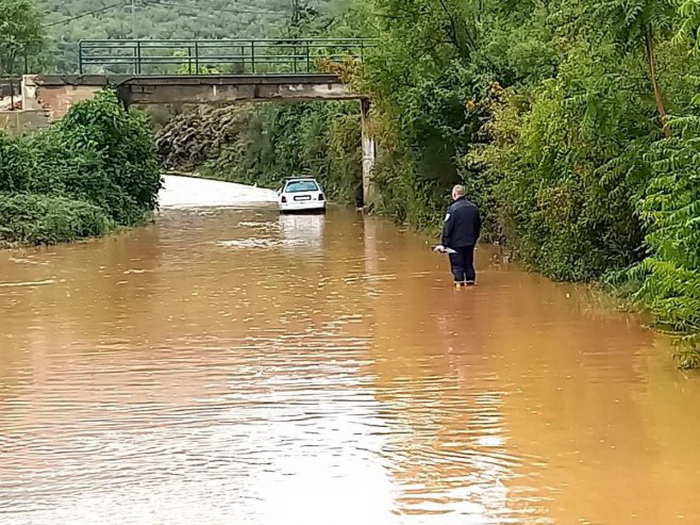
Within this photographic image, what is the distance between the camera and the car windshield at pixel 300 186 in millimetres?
45312

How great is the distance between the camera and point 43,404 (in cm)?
1089

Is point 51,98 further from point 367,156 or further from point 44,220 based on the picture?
point 367,156

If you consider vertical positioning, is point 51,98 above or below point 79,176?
above

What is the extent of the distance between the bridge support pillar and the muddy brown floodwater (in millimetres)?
→ 21357

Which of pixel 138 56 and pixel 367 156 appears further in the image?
pixel 367 156

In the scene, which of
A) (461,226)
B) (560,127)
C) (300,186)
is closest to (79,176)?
(300,186)

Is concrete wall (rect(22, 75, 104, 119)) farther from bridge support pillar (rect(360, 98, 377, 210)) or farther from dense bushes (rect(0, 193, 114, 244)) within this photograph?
bridge support pillar (rect(360, 98, 377, 210))

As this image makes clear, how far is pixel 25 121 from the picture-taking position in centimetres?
3778

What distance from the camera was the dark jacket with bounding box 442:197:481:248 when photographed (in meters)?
18.3

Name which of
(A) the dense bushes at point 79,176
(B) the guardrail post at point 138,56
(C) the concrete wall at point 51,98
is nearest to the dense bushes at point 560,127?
(B) the guardrail post at point 138,56

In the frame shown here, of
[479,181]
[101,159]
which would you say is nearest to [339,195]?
[101,159]

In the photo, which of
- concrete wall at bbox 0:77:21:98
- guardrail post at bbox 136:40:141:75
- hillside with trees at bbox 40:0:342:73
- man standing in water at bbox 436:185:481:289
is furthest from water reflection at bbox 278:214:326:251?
hillside with trees at bbox 40:0:342:73

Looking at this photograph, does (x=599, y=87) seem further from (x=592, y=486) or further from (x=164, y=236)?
(x=164, y=236)

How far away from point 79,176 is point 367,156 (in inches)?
479
